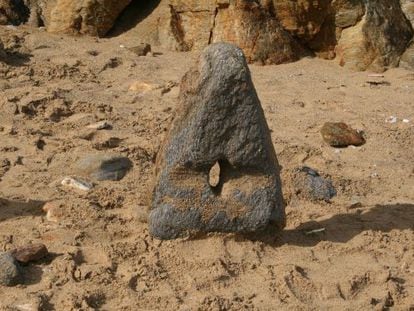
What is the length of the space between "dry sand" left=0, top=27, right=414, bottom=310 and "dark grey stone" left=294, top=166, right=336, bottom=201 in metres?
0.08

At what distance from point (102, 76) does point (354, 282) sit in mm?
4473

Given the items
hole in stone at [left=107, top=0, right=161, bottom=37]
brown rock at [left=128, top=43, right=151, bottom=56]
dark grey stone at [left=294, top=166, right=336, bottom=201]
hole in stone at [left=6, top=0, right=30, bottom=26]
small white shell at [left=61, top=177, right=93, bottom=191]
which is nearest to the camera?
small white shell at [left=61, top=177, right=93, bottom=191]

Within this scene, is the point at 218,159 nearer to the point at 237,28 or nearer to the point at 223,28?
the point at 237,28

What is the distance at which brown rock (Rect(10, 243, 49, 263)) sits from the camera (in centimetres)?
459

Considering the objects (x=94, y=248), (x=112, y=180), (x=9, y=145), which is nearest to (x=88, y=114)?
(x=9, y=145)

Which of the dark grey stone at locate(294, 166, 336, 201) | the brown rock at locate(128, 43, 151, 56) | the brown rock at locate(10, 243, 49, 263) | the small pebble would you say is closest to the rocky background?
the brown rock at locate(128, 43, 151, 56)

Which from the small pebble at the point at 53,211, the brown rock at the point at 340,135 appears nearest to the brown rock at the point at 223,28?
the brown rock at the point at 340,135

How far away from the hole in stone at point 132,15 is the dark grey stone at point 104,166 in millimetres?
4210

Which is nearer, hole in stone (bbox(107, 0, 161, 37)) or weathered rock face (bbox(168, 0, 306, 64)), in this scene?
weathered rock face (bbox(168, 0, 306, 64))

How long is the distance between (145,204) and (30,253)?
3.44ft

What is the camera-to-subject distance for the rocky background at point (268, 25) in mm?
9375

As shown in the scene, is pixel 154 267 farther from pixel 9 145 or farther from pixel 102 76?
pixel 102 76

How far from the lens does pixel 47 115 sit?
7188mm

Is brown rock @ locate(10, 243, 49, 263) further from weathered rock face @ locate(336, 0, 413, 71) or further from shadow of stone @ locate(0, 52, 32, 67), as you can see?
weathered rock face @ locate(336, 0, 413, 71)
